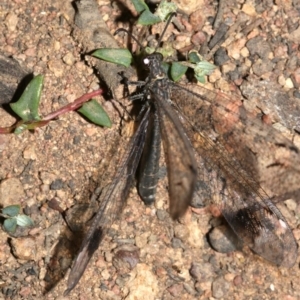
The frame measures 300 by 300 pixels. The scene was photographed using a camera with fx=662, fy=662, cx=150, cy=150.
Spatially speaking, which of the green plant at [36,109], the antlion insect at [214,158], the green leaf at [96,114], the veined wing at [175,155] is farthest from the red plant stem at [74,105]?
the veined wing at [175,155]

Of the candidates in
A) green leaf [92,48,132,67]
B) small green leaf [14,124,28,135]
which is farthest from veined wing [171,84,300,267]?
small green leaf [14,124,28,135]

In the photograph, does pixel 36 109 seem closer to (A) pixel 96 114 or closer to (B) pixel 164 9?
(A) pixel 96 114

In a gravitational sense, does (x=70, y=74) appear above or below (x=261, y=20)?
below

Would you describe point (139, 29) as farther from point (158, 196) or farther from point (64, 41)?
point (158, 196)

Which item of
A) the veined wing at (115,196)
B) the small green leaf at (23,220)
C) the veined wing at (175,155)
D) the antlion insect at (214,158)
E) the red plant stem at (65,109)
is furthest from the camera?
the red plant stem at (65,109)

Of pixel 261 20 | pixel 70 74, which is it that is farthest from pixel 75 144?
pixel 261 20

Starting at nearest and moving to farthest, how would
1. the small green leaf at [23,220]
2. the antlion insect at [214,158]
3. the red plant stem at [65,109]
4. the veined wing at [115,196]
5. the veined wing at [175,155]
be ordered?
the veined wing at [175,155] → the veined wing at [115,196] → the small green leaf at [23,220] → the antlion insect at [214,158] → the red plant stem at [65,109]

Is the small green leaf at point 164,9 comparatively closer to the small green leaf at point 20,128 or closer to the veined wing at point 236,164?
the veined wing at point 236,164
